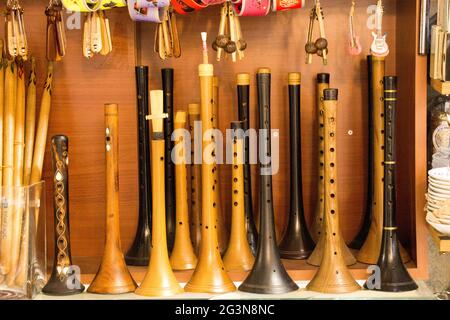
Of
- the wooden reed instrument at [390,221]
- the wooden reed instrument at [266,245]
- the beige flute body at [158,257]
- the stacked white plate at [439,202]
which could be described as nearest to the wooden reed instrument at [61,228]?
the beige flute body at [158,257]

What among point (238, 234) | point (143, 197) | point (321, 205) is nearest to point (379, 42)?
point (321, 205)

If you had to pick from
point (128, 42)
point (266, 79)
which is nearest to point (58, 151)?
point (128, 42)

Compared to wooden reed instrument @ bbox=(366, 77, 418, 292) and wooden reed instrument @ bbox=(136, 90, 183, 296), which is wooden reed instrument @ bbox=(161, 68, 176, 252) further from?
wooden reed instrument @ bbox=(366, 77, 418, 292)

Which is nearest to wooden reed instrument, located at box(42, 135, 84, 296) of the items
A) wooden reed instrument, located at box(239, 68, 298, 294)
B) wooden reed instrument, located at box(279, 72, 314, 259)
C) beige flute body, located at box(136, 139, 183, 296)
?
beige flute body, located at box(136, 139, 183, 296)

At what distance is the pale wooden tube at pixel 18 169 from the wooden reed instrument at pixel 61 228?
3.0 inches

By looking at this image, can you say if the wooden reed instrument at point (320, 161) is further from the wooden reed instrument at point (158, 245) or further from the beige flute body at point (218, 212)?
the wooden reed instrument at point (158, 245)

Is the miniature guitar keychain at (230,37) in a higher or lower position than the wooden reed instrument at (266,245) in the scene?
higher

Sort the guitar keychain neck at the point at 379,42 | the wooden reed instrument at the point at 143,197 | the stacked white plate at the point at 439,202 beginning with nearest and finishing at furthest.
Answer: the stacked white plate at the point at 439,202 → the guitar keychain neck at the point at 379,42 → the wooden reed instrument at the point at 143,197

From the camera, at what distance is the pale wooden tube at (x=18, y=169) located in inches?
72.4

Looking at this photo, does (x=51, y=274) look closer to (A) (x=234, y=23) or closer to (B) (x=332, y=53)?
(A) (x=234, y=23)

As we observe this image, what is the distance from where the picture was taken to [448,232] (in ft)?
5.86

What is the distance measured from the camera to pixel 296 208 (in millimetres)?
2035

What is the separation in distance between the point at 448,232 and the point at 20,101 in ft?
3.24

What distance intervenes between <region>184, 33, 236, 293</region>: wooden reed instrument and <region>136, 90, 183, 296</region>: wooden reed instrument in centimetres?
5
